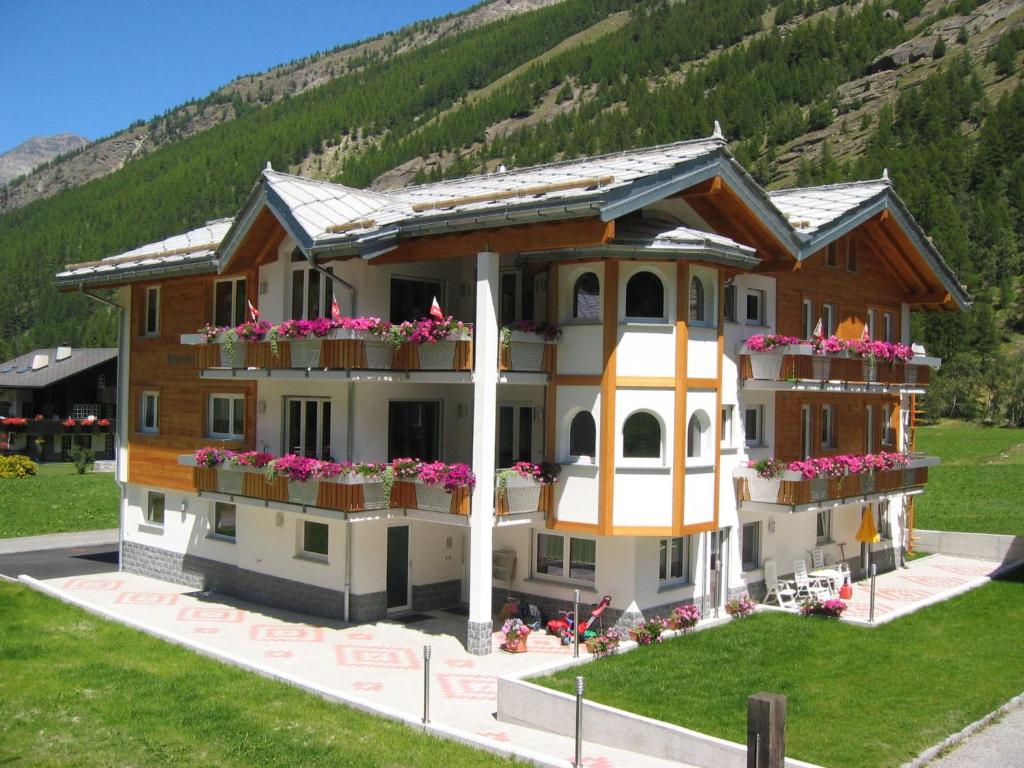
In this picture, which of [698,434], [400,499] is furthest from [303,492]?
[698,434]

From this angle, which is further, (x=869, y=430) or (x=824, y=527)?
(x=869, y=430)

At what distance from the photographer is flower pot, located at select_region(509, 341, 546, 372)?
65.6ft

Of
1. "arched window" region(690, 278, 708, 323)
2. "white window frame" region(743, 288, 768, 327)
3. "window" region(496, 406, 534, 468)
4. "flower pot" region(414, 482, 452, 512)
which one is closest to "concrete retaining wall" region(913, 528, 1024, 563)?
"white window frame" region(743, 288, 768, 327)

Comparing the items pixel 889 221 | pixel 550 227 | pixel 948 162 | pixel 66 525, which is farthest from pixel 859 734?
pixel 948 162

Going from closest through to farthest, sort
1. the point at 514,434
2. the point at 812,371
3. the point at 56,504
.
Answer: the point at 514,434 → the point at 812,371 → the point at 56,504

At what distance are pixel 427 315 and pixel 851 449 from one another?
12.2m

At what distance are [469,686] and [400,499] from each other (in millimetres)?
4516

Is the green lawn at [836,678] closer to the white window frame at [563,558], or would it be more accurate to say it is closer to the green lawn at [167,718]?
the white window frame at [563,558]

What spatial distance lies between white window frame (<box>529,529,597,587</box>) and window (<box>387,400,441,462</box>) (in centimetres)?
317

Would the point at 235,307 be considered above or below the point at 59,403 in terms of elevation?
above

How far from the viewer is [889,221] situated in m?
26.8

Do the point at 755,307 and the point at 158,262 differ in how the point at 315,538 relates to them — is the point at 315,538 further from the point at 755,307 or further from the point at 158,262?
the point at 755,307

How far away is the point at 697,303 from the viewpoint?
21.0 meters

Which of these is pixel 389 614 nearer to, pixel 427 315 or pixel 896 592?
Result: pixel 427 315
